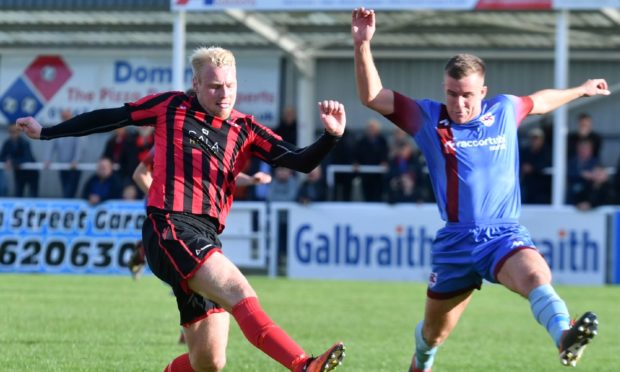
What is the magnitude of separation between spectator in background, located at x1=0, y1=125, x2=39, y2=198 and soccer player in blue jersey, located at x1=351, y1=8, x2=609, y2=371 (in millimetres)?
17163

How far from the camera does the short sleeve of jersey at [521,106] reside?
24.9 ft

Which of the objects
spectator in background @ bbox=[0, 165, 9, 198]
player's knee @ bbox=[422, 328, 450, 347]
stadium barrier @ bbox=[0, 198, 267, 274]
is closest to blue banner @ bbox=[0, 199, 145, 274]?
stadium barrier @ bbox=[0, 198, 267, 274]

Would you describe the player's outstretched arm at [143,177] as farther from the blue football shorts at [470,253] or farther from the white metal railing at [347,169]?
the white metal railing at [347,169]

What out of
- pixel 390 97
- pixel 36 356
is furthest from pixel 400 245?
pixel 390 97

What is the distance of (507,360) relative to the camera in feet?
32.3

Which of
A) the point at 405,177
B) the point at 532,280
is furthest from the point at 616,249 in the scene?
the point at 532,280

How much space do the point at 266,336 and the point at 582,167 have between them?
50.7ft

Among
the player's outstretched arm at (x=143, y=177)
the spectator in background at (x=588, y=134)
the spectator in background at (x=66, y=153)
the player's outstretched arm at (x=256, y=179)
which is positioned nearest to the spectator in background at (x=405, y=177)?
the spectator in background at (x=588, y=134)

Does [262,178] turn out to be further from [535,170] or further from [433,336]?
[535,170]

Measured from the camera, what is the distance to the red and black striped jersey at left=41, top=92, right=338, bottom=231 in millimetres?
6625

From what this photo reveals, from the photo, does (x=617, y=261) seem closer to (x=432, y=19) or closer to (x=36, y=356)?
(x=432, y=19)

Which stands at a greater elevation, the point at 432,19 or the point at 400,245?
the point at 432,19

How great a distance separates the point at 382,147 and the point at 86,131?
16.2m

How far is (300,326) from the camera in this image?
40.4 ft
